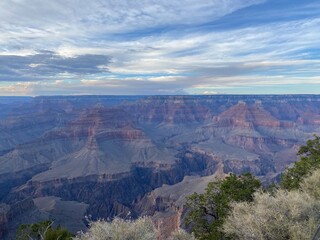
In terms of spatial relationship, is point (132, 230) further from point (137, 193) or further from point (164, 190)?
point (137, 193)

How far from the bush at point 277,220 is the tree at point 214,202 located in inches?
167

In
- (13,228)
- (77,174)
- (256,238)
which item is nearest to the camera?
(256,238)

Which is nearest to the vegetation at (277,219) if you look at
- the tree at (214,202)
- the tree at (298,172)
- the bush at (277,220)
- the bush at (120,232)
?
the bush at (277,220)

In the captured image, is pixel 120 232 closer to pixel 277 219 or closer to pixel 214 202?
pixel 277 219

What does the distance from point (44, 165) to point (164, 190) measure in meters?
91.7

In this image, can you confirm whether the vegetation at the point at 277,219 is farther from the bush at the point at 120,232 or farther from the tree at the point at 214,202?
the bush at the point at 120,232

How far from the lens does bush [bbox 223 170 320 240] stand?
1967 cm

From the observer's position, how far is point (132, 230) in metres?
18.6

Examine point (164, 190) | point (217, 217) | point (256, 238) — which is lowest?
point (164, 190)

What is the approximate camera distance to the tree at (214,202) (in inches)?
1086

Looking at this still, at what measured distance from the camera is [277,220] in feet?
66.2

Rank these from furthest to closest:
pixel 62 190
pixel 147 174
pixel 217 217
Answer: pixel 147 174 → pixel 62 190 → pixel 217 217

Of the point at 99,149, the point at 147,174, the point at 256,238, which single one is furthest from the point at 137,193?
the point at 256,238

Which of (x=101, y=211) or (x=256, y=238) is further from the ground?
(x=256, y=238)
